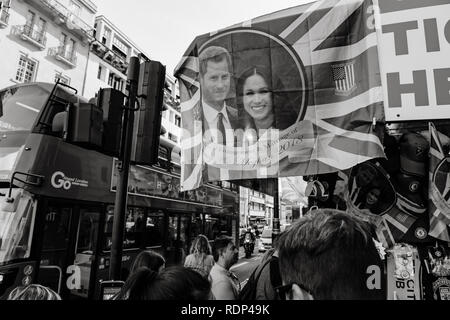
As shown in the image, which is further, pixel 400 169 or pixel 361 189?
pixel 361 189

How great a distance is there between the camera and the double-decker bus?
15.8 feet

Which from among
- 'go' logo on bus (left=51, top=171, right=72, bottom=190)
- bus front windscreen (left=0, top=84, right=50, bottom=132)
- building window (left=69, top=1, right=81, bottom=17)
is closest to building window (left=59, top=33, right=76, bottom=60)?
building window (left=69, top=1, right=81, bottom=17)

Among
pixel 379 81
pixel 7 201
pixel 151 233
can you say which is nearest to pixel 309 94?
pixel 379 81

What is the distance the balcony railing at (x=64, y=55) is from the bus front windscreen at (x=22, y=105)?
73.4ft

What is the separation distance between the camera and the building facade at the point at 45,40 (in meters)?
21.3

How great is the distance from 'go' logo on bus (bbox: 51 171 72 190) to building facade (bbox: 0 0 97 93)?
1957cm

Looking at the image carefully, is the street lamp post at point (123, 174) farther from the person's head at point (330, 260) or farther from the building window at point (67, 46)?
the building window at point (67, 46)

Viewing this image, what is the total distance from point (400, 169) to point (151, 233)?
265 inches

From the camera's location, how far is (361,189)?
3.02 metres

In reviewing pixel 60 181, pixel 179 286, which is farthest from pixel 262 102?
pixel 60 181

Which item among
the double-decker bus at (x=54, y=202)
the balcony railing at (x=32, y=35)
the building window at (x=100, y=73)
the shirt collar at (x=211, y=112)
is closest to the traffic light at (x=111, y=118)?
the shirt collar at (x=211, y=112)

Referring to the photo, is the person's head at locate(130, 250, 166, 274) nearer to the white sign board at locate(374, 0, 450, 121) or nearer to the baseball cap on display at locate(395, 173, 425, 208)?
the baseball cap on display at locate(395, 173, 425, 208)
